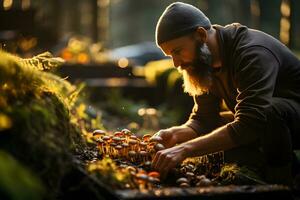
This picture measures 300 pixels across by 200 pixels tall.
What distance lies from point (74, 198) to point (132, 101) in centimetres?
1120

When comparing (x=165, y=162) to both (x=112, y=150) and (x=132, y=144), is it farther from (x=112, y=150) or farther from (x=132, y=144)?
(x=112, y=150)

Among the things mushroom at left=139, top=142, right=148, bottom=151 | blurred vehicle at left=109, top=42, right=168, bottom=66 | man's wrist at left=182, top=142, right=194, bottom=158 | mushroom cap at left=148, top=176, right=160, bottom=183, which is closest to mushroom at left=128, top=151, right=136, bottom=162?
mushroom at left=139, top=142, right=148, bottom=151

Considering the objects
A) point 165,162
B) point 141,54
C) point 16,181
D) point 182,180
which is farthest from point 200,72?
point 141,54

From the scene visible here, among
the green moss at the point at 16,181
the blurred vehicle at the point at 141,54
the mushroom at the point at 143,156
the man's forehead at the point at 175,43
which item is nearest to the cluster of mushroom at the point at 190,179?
the mushroom at the point at 143,156

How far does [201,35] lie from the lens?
5.51m

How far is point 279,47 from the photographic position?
5.61 meters

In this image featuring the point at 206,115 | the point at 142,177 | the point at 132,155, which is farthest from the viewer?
the point at 206,115

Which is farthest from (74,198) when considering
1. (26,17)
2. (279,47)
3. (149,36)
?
(149,36)

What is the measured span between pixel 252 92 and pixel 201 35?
0.82 metres

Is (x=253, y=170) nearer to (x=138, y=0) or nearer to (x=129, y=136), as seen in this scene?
(x=129, y=136)

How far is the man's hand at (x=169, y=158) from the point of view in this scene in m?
4.70

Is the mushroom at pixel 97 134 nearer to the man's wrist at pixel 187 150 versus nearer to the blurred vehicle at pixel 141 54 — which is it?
the man's wrist at pixel 187 150

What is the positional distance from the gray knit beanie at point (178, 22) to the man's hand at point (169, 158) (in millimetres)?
1158

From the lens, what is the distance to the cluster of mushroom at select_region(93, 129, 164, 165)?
17.7 ft
